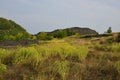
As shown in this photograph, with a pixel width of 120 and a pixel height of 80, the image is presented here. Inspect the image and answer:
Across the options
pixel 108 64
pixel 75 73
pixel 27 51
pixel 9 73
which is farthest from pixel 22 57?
pixel 108 64

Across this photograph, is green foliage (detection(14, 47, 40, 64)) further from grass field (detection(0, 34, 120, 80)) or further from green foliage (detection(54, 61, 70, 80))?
green foliage (detection(54, 61, 70, 80))

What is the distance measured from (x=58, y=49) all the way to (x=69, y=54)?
54 cm

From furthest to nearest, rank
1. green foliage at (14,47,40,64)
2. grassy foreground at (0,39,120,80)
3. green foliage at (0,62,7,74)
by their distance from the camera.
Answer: green foliage at (14,47,40,64) < grassy foreground at (0,39,120,80) < green foliage at (0,62,7,74)

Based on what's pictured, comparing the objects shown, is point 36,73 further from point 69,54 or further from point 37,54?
point 69,54

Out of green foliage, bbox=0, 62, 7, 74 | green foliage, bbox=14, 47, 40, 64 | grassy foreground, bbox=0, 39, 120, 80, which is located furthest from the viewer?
green foliage, bbox=14, 47, 40, 64

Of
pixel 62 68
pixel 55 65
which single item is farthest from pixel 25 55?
pixel 62 68

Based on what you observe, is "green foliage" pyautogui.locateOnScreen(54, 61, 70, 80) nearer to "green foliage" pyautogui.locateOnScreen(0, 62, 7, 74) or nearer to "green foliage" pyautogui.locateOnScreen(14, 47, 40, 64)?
"green foliage" pyautogui.locateOnScreen(14, 47, 40, 64)

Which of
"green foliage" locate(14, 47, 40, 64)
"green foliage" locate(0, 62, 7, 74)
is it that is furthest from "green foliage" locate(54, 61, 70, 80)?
"green foliage" locate(0, 62, 7, 74)

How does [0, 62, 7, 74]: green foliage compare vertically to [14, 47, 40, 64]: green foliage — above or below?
below

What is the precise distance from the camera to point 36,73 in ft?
39.2

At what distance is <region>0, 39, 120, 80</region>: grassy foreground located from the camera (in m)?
11.7

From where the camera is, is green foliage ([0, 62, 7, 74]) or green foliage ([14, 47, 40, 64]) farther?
green foliage ([14, 47, 40, 64])

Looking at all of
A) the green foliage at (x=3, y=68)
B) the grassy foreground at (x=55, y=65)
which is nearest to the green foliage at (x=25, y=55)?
the grassy foreground at (x=55, y=65)

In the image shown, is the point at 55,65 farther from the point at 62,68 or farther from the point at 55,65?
the point at 62,68
